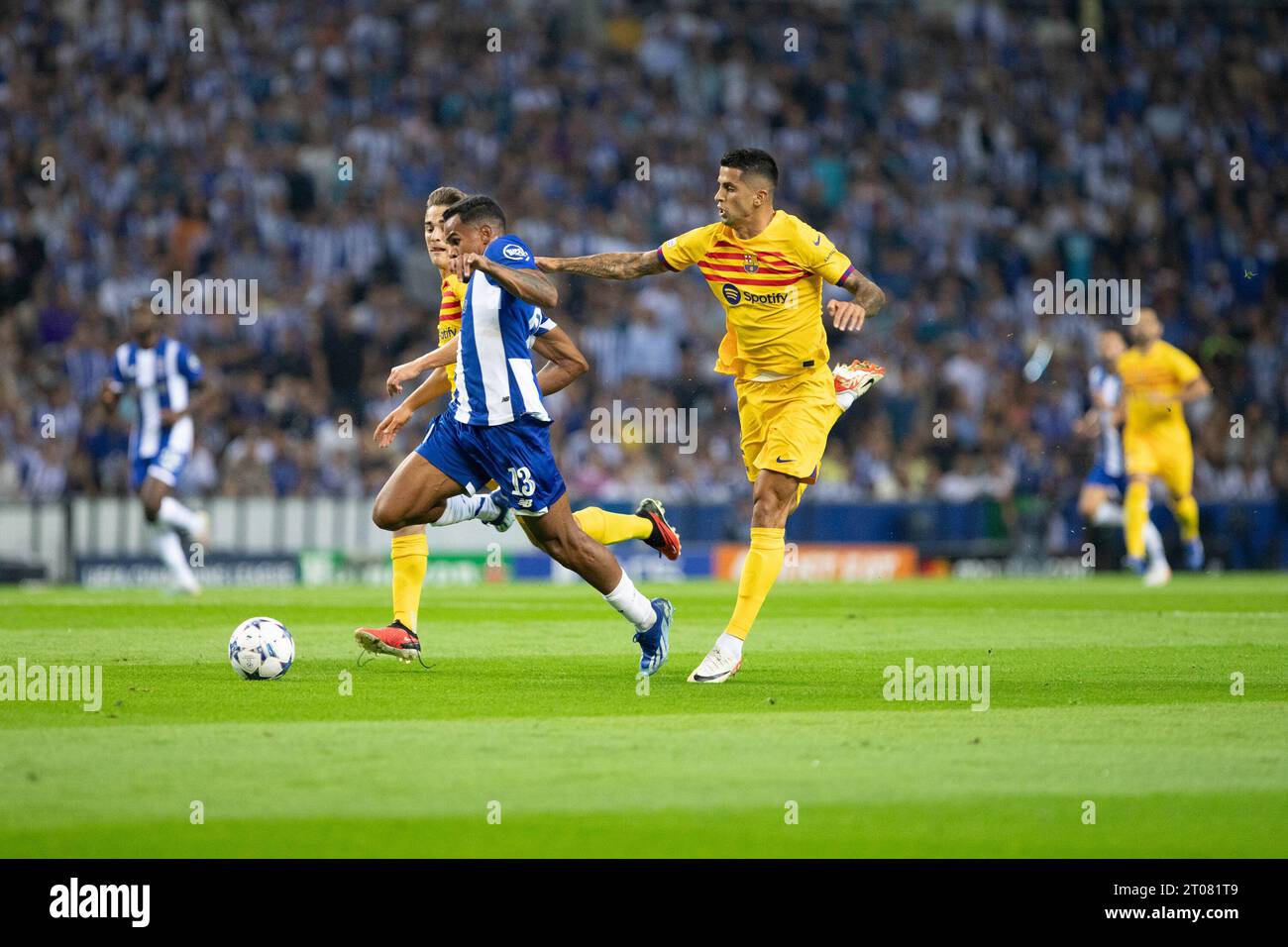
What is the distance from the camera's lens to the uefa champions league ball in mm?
9336

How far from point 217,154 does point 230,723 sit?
59.4 feet

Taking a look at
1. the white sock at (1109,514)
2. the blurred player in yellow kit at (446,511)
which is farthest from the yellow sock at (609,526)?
the white sock at (1109,514)

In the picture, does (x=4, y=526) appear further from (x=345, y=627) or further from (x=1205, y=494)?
(x=1205, y=494)

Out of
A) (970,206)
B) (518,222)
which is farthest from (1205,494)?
(518,222)

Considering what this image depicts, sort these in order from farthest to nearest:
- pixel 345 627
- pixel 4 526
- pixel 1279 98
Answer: pixel 1279 98 < pixel 4 526 < pixel 345 627

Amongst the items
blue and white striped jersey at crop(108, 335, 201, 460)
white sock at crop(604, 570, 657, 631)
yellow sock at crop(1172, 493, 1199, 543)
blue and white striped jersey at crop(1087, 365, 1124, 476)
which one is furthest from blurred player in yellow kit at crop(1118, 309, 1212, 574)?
white sock at crop(604, 570, 657, 631)

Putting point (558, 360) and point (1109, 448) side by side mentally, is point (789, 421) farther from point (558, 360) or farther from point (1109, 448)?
point (1109, 448)

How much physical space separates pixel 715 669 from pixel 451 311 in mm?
2736

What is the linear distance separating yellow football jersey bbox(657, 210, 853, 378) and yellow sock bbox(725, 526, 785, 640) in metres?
0.95

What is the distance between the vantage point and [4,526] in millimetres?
20516

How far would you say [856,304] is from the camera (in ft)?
30.5

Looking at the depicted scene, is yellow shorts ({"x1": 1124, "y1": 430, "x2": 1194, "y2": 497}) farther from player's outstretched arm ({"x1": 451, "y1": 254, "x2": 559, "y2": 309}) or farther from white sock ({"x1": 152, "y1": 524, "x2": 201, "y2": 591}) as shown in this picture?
player's outstretched arm ({"x1": 451, "y1": 254, "x2": 559, "y2": 309})

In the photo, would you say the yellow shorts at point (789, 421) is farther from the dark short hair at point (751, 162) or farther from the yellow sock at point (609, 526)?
the dark short hair at point (751, 162)

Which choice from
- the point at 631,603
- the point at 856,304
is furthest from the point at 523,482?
the point at 856,304
